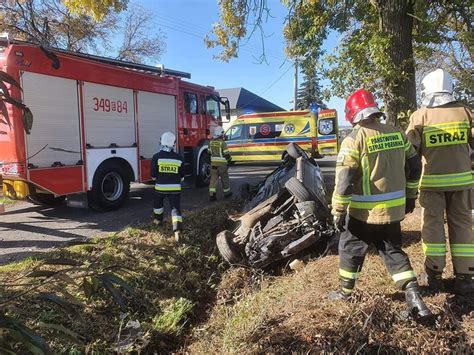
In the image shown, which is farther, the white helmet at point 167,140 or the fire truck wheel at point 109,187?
the fire truck wheel at point 109,187

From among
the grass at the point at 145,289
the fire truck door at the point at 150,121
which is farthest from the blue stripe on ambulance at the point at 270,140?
the grass at the point at 145,289

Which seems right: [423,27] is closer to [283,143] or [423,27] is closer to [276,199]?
[276,199]

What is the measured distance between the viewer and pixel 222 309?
4.31 meters

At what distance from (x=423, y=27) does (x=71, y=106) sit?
24.4ft

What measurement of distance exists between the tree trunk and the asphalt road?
4.09 metres

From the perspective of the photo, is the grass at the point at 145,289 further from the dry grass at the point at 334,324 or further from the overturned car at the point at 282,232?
the overturned car at the point at 282,232

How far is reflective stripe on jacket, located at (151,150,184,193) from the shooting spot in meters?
6.20

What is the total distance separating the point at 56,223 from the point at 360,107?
5.64m

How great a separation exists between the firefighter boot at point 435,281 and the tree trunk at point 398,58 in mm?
4060

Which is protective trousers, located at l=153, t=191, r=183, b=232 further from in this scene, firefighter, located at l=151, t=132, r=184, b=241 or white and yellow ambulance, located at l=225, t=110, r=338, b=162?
white and yellow ambulance, located at l=225, t=110, r=338, b=162

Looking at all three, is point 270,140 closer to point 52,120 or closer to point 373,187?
point 52,120

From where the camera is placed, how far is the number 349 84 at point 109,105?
762cm

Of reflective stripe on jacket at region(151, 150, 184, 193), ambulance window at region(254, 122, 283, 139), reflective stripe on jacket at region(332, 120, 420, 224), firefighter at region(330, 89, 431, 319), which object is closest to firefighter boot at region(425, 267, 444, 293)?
firefighter at region(330, 89, 431, 319)

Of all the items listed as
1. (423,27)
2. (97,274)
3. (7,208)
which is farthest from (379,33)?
(7,208)
